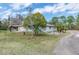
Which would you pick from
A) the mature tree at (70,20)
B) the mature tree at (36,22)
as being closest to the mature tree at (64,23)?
the mature tree at (70,20)

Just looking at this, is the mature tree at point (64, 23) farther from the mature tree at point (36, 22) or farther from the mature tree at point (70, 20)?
the mature tree at point (36, 22)

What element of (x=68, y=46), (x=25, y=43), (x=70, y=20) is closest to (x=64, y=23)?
(x=70, y=20)

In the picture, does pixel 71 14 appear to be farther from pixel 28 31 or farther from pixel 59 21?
pixel 28 31

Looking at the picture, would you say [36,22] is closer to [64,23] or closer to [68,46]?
[64,23]

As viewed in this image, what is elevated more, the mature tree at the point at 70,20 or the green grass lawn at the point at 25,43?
the mature tree at the point at 70,20

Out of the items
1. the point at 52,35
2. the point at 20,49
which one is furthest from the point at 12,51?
the point at 52,35

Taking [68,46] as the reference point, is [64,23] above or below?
above
